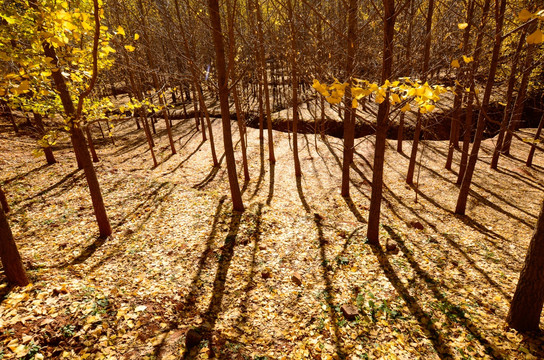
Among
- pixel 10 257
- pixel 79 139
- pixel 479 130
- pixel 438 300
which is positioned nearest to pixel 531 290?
pixel 438 300

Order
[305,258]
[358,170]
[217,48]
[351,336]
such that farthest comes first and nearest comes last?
Answer: 1. [358,170]
2. [217,48]
3. [305,258]
4. [351,336]

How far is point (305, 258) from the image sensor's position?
6.45 metres

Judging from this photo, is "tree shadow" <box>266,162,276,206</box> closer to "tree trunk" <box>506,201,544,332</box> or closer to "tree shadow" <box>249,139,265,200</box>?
"tree shadow" <box>249,139,265,200</box>

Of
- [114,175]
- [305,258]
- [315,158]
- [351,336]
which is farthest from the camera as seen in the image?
[315,158]

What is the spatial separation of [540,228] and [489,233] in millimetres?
5965

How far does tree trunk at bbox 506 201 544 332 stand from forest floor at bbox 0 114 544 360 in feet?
0.82

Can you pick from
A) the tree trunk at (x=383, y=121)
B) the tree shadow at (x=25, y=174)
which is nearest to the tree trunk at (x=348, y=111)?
the tree trunk at (x=383, y=121)

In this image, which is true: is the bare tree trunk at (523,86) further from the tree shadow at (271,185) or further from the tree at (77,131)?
the tree at (77,131)

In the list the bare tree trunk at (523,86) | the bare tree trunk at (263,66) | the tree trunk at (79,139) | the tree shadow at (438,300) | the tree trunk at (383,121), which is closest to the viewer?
the tree shadow at (438,300)

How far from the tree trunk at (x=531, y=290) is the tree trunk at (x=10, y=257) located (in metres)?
7.80

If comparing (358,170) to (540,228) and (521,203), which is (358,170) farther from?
(540,228)

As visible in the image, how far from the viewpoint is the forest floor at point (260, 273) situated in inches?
158

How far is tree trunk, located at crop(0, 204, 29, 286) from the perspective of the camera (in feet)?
13.1

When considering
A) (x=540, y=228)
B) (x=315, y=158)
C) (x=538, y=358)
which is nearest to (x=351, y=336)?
(x=538, y=358)
